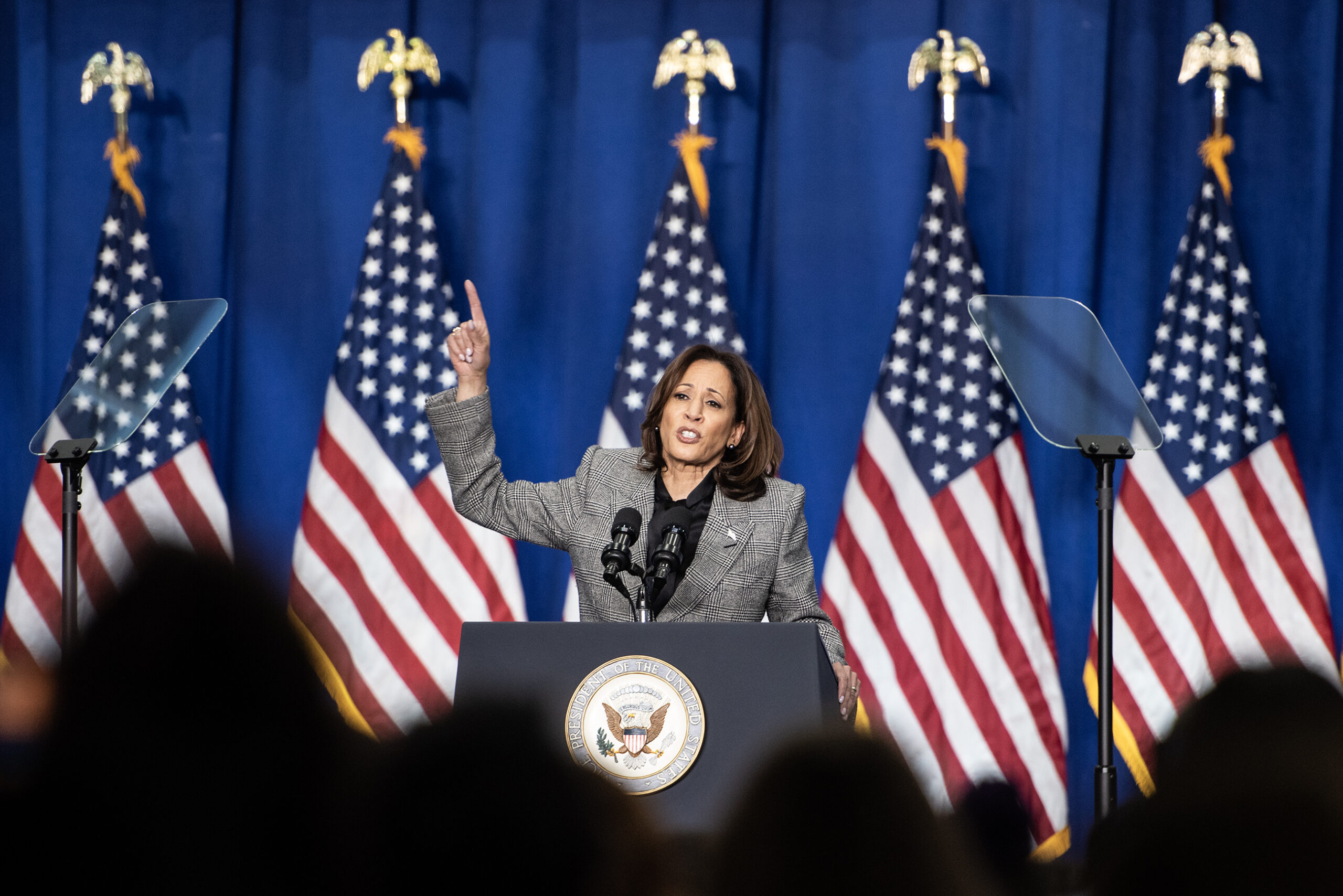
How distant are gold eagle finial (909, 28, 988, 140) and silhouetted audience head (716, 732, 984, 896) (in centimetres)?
432

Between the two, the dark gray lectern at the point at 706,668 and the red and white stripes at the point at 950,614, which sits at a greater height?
the dark gray lectern at the point at 706,668

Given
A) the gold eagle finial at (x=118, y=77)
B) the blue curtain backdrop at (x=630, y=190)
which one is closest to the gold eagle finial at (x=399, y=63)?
the blue curtain backdrop at (x=630, y=190)

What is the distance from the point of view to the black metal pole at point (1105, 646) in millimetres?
3072

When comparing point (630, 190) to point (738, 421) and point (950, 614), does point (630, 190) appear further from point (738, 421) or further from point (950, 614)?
point (738, 421)

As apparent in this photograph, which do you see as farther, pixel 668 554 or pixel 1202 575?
pixel 1202 575

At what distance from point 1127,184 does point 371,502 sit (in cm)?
313

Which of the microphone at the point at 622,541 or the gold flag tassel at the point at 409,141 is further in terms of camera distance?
the gold flag tassel at the point at 409,141

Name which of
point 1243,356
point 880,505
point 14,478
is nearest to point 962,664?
point 880,505

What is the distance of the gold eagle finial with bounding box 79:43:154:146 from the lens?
4.75 metres

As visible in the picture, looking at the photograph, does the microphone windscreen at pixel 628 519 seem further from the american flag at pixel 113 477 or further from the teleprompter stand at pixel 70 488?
the american flag at pixel 113 477

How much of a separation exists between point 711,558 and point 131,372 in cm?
214

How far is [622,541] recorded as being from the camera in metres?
2.07

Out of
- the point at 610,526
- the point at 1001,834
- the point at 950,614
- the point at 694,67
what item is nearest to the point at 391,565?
the point at 950,614

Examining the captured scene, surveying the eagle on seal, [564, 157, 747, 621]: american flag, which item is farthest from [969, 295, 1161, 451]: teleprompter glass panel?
the eagle on seal
